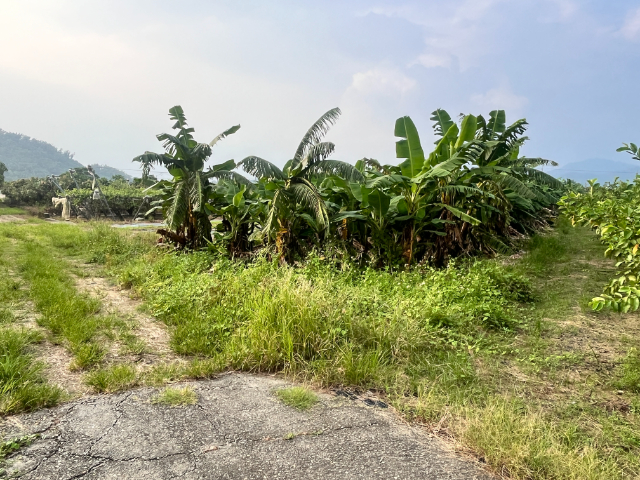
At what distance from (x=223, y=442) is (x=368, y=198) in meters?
5.04

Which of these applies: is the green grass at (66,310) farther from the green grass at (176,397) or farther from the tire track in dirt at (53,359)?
the green grass at (176,397)

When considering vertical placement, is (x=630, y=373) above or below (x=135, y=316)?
above

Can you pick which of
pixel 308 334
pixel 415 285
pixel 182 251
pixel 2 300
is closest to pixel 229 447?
pixel 308 334

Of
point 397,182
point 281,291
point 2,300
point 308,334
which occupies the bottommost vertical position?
point 2,300

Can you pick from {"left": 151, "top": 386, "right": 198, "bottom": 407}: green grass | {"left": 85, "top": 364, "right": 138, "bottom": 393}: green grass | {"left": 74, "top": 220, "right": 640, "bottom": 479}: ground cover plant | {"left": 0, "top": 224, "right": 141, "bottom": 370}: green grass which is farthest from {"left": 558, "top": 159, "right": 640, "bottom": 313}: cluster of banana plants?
{"left": 0, "top": 224, "right": 141, "bottom": 370}: green grass

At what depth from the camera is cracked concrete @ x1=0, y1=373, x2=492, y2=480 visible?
221 cm

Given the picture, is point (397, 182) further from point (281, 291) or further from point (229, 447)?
point (229, 447)

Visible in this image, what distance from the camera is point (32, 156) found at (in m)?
106

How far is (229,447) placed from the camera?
2438 mm

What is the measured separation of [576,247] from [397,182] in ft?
15.7

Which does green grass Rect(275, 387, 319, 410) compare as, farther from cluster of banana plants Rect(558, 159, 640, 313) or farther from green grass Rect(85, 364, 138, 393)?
cluster of banana plants Rect(558, 159, 640, 313)

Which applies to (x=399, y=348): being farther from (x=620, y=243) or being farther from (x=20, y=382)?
(x=20, y=382)

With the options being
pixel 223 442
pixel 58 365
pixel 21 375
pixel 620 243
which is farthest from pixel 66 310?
pixel 620 243

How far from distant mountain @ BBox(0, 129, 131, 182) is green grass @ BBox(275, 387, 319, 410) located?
106m
